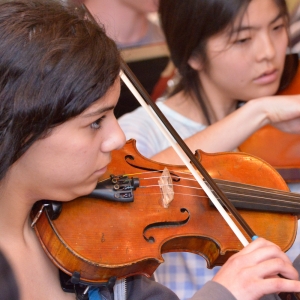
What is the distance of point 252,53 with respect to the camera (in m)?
1.23

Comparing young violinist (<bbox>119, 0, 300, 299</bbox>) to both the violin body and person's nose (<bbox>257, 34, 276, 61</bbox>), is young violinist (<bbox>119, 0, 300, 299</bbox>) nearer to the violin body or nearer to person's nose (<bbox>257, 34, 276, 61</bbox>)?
person's nose (<bbox>257, 34, 276, 61</bbox>)

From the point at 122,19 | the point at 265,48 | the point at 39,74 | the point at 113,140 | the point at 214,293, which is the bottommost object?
the point at 122,19

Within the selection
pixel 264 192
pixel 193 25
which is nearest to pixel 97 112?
pixel 264 192

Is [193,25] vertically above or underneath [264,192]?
above

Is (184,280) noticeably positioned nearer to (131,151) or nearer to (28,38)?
(131,151)

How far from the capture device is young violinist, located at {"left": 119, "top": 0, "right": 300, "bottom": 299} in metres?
1.19

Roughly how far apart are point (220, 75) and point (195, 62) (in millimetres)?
79

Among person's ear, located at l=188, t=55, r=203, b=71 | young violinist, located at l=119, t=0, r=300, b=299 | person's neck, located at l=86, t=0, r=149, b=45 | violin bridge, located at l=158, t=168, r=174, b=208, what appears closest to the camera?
violin bridge, located at l=158, t=168, r=174, b=208

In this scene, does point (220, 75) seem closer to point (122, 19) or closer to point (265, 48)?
point (265, 48)

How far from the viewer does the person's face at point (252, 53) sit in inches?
47.2

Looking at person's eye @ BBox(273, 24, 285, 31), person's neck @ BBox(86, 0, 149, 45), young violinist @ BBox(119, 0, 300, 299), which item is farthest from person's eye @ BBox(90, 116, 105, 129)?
person's neck @ BBox(86, 0, 149, 45)

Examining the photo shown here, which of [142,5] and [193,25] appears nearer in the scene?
[193,25]

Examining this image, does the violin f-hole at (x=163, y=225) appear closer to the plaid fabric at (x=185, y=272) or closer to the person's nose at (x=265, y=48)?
the plaid fabric at (x=185, y=272)

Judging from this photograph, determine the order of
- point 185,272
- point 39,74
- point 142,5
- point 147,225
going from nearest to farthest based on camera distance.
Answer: point 39,74 → point 147,225 → point 185,272 → point 142,5
